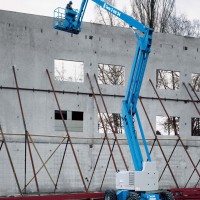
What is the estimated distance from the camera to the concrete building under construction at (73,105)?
21719 mm

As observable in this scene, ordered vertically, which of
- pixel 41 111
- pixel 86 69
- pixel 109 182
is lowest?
pixel 109 182

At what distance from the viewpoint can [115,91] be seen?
79.3 ft

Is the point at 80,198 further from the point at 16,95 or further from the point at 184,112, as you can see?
the point at 184,112

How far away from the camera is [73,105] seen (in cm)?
2314

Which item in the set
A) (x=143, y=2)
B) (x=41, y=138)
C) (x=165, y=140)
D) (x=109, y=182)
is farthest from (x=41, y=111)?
(x=143, y=2)

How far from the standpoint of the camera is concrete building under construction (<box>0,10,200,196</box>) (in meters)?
21.7

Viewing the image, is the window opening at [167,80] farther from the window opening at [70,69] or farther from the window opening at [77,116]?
the window opening at [77,116]

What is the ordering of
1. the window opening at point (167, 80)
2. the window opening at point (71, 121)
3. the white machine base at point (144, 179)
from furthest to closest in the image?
the window opening at point (167, 80), the window opening at point (71, 121), the white machine base at point (144, 179)

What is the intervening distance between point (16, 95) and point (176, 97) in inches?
335

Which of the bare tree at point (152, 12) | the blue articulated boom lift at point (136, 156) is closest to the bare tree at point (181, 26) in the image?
the bare tree at point (152, 12)

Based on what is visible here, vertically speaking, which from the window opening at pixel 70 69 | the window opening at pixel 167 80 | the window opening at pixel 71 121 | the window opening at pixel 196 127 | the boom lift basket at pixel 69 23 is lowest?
the window opening at pixel 196 127

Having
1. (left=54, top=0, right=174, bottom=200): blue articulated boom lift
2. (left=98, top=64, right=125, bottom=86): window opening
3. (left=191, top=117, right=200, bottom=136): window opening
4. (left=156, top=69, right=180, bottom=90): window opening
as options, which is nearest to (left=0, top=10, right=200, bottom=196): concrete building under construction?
(left=54, top=0, right=174, bottom=200): blue articulated boom lift

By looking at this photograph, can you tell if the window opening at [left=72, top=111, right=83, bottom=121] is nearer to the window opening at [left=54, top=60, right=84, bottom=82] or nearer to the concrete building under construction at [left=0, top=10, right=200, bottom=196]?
the concrete building under construction at [left=0, top=10, right=200, bottom=196]

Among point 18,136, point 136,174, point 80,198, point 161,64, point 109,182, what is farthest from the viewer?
point 161,64
